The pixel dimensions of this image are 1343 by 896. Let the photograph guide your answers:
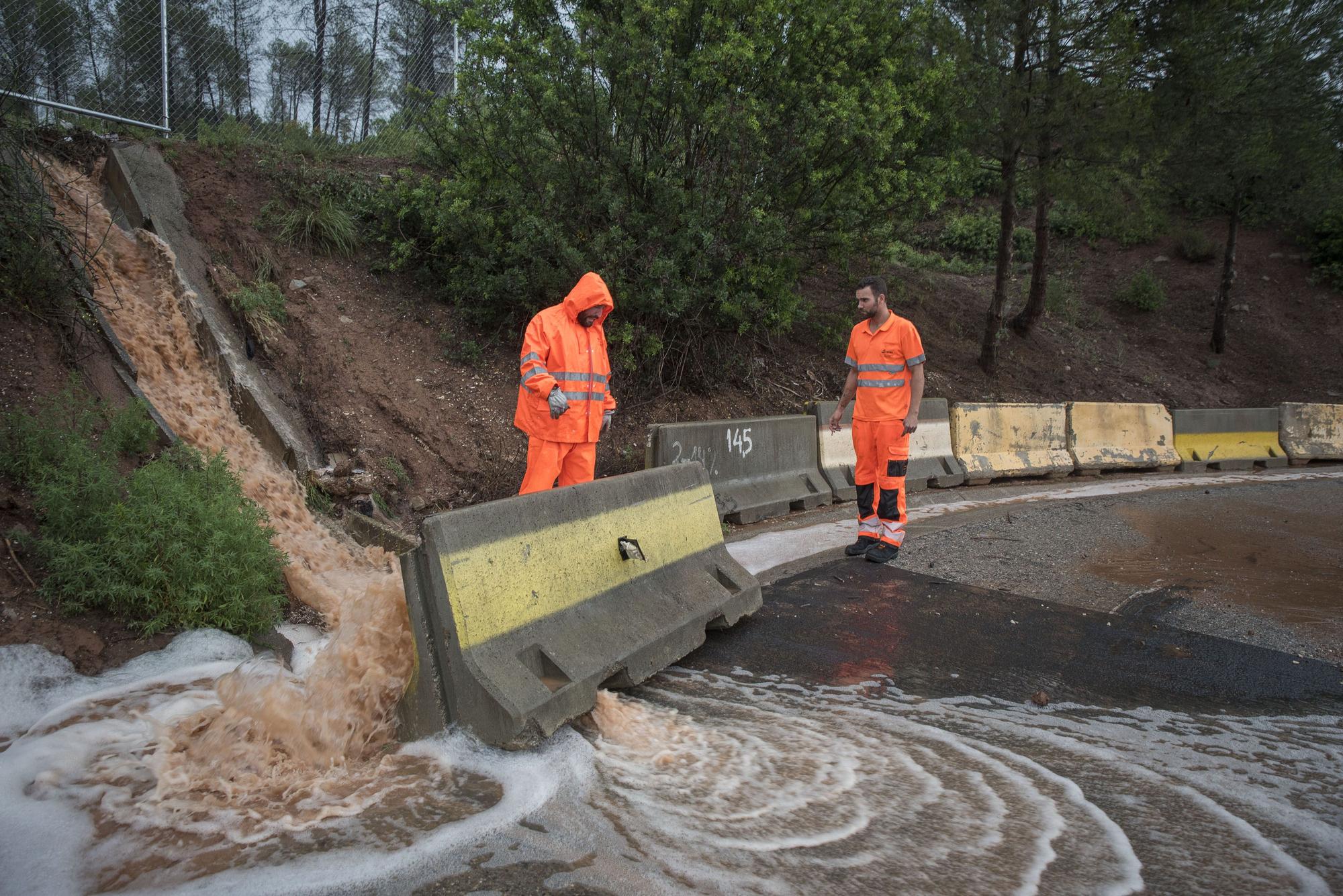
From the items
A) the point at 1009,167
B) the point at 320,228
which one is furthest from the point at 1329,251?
the point at 320,228

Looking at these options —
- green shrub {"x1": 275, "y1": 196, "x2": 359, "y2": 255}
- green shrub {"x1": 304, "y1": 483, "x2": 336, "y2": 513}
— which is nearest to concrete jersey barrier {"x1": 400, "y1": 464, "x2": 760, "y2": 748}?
green shrub {"x1": 304, "y1": 483, "x2": 336, "y2": 513}

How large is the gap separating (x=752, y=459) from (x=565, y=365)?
3.13m

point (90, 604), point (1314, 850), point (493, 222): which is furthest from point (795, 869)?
point (493, 222)

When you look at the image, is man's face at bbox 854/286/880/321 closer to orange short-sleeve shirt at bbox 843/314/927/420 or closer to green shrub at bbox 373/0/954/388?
orange short-sleeve shirt at bbox 843/314/927/420

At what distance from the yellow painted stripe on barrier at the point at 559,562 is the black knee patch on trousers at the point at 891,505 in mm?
1952

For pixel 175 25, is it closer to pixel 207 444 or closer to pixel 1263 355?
pixel 207 444

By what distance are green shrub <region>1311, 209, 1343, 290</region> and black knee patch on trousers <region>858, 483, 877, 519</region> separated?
Result: 21.8m

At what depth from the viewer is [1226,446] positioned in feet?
45.5

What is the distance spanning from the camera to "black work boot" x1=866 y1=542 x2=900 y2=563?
6625 mm

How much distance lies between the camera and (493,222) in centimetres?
977

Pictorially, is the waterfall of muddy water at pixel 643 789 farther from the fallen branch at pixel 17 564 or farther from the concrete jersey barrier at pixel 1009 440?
the concrete jersey barrier at pixel 1009 440

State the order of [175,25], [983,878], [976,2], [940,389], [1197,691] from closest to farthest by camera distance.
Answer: [983,878] → [1197,691] → [175,25] → [976,2] → [940,389]

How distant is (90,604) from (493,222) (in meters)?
6.34

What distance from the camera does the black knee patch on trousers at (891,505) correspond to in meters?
6.75
